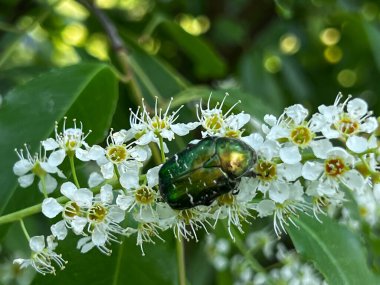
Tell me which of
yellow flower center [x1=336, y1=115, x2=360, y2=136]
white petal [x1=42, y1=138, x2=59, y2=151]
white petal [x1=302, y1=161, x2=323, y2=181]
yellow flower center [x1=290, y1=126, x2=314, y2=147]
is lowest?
white petal [x1=302, y1=161, x2=323, y2=181]

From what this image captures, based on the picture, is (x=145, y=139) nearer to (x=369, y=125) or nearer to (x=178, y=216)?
(x=178, y=216)

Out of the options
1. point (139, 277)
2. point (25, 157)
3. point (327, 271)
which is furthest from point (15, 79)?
point (327, 271)

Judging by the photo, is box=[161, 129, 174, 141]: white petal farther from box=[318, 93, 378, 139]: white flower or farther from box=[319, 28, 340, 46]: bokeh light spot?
box=[319, 28, 340, 46]: bokeh light spot

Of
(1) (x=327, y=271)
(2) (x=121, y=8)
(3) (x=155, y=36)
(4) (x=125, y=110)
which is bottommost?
(1) (x=327, y=271)

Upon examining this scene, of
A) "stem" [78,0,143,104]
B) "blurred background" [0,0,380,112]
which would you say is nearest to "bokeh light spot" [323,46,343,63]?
"blurred background" [0,0,380,112]

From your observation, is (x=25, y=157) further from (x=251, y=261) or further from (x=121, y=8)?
(x=121, y=8)

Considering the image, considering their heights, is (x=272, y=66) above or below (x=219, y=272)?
above

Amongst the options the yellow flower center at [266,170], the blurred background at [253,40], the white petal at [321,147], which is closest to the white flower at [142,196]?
the yellow flower center at [266,170]

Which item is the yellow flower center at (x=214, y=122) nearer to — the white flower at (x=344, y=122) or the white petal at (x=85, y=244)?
the white flower at (x=344, y=122)
